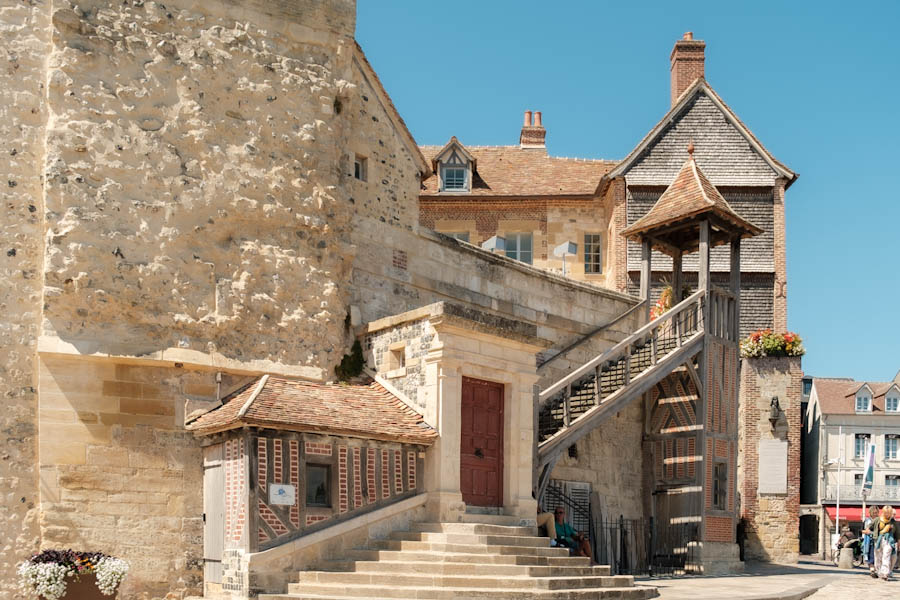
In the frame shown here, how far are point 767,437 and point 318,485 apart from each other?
17886 millimetres

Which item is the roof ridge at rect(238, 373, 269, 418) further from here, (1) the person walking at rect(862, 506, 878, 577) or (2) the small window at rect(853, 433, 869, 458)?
(2) the small window at rect(853, 433, 869, 458)

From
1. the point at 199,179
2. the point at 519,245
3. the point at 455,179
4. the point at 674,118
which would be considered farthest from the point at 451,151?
the point at 199,179

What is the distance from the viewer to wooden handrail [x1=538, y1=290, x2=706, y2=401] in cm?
1670

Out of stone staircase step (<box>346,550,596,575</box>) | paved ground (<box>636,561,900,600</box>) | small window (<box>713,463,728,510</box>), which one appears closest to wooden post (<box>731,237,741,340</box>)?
small window (<box>713,463,728,510</box>)

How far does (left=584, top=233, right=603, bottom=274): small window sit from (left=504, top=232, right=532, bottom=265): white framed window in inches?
68.3

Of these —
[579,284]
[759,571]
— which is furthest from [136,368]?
[759,571]

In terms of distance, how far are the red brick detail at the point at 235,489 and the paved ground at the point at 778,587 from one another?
557cm

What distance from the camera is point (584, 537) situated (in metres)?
15.9

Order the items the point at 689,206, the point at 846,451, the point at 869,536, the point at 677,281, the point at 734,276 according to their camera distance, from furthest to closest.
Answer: the point at 846,451 < the point at 677,281 < the point at 869,536 < the point at 734,276 < the point at 689,206

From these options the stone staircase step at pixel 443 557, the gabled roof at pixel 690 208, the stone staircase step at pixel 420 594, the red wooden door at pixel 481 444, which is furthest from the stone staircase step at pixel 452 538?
the gabled roof at pixel 690 208

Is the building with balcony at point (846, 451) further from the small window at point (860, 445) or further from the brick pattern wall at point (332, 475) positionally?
the brick pattern wall at point (332, 475)

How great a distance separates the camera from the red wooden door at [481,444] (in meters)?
14.5

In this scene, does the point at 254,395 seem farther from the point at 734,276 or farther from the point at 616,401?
the point at 734,276

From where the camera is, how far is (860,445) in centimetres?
4644
